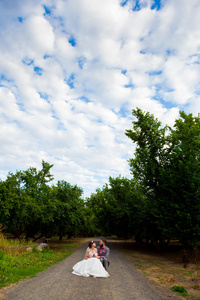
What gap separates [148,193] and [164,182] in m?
4.21

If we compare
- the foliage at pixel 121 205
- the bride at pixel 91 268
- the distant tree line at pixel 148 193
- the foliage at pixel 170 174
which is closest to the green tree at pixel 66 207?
the distant tree line at pixel 148 193

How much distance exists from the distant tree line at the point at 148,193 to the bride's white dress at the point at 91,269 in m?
9.26

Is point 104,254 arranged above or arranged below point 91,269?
above

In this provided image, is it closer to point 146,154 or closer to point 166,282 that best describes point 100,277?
point 166,282

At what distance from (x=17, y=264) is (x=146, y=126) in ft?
60.4

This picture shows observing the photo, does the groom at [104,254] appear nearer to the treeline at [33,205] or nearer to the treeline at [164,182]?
the treeline at [164,182]

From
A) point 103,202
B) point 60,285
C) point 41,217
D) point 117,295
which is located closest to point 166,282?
point 117,295

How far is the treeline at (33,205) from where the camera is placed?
70.1ft

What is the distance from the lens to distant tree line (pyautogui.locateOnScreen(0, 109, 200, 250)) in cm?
1725

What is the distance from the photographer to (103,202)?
117 ft

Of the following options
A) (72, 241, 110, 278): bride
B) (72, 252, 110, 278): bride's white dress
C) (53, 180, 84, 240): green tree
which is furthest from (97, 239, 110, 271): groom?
(53, 180, 84, 240): green tree

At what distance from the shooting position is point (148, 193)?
Result: 23.4 m

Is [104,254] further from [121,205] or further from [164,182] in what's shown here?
[121,205]

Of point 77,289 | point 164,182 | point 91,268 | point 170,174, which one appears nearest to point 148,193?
point 164,182
